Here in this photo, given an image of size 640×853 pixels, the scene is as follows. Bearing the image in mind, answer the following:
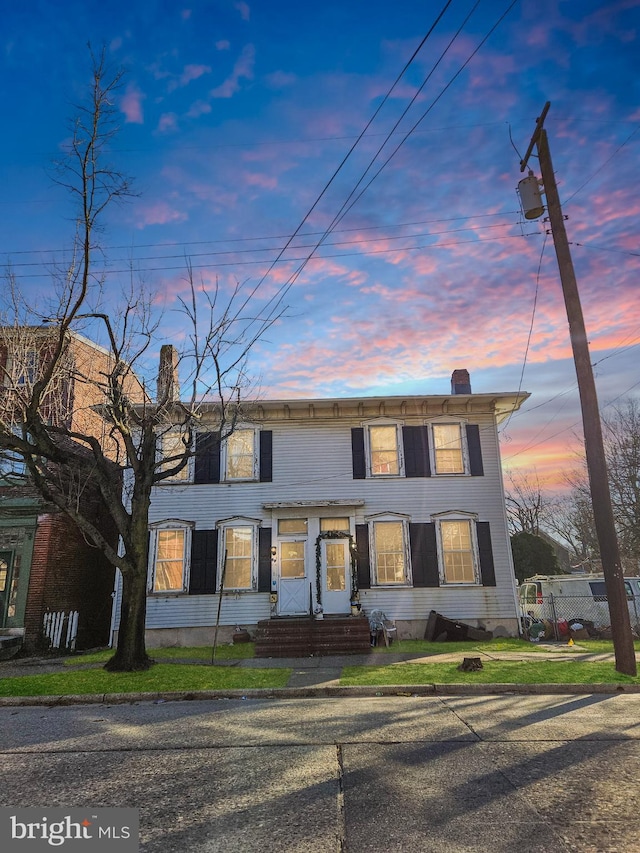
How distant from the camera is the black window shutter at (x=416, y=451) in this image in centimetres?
1730

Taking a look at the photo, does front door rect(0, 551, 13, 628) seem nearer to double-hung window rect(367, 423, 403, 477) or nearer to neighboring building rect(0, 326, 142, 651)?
neighboring building rect(0, 326, 142, 651)

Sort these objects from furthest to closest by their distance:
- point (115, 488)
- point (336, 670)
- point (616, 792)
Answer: point (115, 488) → point (336, 670) → point (616, 792)

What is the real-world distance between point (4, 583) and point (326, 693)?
11767mm

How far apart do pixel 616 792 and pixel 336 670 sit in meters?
7.38

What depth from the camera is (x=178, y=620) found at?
16109 mm

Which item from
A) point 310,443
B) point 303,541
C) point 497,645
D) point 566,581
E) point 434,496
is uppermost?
point 310,443

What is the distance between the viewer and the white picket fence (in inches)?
607

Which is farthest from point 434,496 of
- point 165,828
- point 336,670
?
point 165,828

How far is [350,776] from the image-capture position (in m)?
4.49

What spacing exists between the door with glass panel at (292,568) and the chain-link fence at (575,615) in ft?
22.9

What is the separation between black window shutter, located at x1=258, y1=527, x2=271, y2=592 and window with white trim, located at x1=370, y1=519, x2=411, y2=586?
3261 millimetres

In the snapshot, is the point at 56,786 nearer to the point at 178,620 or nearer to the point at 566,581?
the point at 178,620

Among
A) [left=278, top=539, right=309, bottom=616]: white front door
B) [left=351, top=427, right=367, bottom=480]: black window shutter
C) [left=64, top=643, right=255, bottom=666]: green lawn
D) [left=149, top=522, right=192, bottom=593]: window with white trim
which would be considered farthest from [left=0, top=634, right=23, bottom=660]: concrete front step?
[left=351, top=427, right=367, bottom=480]: black window shutter

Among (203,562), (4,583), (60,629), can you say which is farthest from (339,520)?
(4,583)
